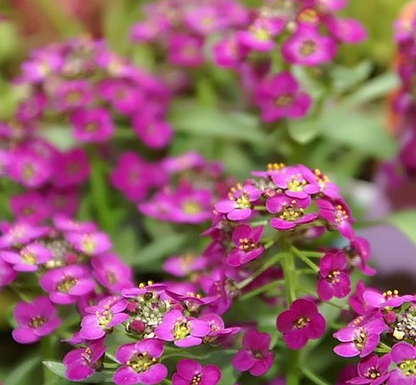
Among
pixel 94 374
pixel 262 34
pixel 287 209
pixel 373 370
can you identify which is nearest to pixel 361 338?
pixel 373 370

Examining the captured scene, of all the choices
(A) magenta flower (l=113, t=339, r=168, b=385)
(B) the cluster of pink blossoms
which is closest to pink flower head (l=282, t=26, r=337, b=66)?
(B) the cluster of pink blossoms

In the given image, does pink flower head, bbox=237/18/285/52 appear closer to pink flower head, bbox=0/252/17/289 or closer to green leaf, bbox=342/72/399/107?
green leaf, bbox=342/72/399/107

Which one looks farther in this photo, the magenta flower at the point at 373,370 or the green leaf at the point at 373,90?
the green leaf at the point at 373,90

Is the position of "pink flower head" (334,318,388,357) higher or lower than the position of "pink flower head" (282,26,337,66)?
lower

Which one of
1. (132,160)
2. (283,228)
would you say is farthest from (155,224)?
(283,228)

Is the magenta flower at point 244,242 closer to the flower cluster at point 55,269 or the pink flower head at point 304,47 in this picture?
the flower cluster at point 55,269

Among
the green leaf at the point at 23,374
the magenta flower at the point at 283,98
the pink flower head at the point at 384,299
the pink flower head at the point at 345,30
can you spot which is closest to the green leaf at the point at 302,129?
the magenta flower at the point at 283,98
